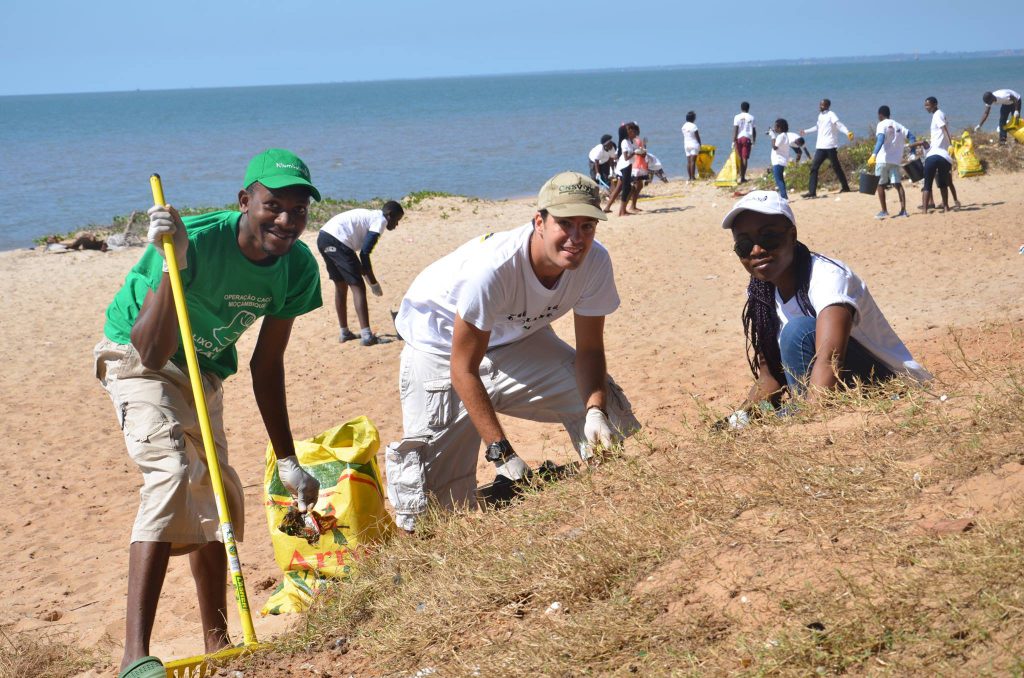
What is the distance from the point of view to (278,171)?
13.3 feet

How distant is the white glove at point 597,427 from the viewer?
173 inches

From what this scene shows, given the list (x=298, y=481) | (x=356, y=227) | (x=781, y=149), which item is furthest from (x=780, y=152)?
(x=298, y=481)

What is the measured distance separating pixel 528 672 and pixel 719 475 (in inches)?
47.4

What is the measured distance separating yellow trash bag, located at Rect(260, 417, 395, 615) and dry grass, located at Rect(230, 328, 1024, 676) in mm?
471

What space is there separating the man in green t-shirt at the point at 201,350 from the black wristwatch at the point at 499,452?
31.6 inches

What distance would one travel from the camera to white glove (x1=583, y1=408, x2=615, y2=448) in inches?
173

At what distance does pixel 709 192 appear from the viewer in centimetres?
2102

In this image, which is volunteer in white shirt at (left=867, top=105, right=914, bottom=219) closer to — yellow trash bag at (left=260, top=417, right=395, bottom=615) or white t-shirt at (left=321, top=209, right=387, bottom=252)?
white t-shirt at (left=321, top=209, right=387, bottom=252)

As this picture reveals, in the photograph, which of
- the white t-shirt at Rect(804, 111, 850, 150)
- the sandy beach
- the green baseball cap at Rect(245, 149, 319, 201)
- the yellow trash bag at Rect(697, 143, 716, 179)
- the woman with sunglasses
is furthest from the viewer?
the yellow trash bag at Rect(697, 143, 716, 179)

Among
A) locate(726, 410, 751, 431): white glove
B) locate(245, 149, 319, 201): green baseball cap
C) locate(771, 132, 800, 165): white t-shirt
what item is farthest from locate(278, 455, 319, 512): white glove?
locate(771, 132, 800, 165): white t-shirt

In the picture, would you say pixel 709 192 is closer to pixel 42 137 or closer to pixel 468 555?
pixel 468 555

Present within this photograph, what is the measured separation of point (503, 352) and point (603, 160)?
15.9 m

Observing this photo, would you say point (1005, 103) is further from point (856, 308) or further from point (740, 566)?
point (740, 566)

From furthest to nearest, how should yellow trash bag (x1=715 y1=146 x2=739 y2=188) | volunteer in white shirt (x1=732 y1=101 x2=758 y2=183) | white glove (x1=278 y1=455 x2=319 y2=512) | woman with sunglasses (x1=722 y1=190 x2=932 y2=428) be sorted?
1. yellow trash bag (x1=715 y1=146 x2=739 y2=188)
2. volunteer in white shirt (x1=732 y1=101 x2=758 y2=183)
3. white glove (x1=278 y1=455 x2=319 y2=512)
4. woman with sunglasses (x1=722 y1=190 x2=932 y2=428)
